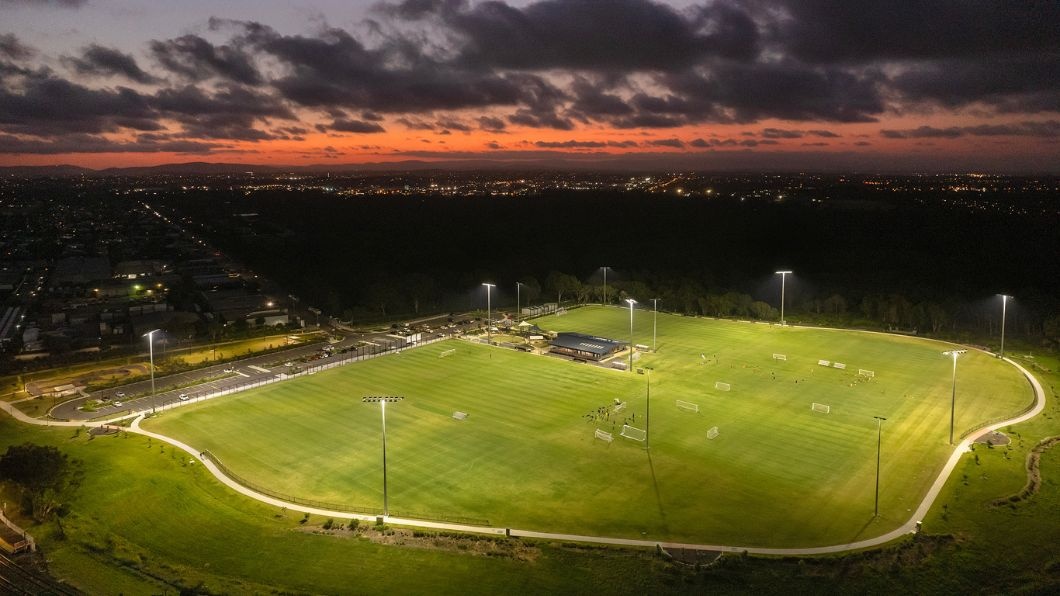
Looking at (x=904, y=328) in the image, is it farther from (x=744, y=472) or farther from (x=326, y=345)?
(x=326, y=345)

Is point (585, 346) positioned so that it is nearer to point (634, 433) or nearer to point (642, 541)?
point (634, 433)

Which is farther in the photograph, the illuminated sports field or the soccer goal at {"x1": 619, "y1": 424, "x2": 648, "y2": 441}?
the soccer goal at {"x1": 619, "y1": 424, "x2": 648, "y2": 441}

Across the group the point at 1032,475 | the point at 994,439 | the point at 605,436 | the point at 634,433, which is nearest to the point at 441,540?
the point at 605,436

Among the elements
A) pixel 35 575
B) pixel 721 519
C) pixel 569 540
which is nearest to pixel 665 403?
pixel 721 519

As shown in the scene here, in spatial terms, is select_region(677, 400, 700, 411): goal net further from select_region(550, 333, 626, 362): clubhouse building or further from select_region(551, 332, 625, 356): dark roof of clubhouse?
select_region(551, 332, 625, 356): dark roof of clubhouse

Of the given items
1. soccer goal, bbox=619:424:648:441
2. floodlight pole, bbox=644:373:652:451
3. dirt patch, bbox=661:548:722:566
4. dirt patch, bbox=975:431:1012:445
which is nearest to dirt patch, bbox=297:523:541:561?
dirt patch, bbox=661:548:722:566
